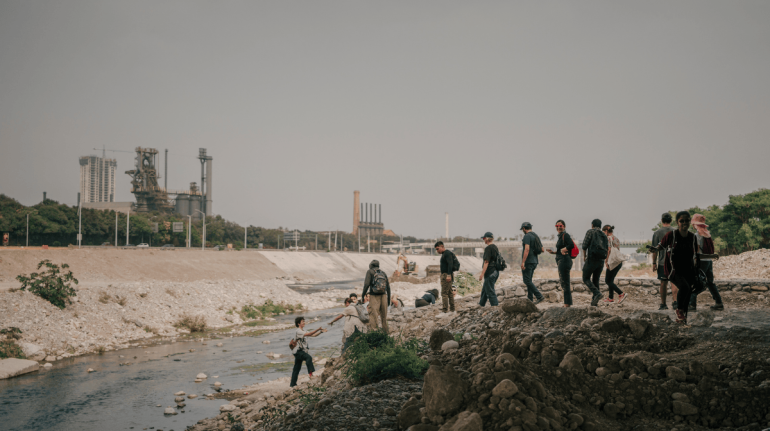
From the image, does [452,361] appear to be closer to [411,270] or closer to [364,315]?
[364,315]

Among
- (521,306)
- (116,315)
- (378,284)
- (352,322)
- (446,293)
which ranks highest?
(378,284)

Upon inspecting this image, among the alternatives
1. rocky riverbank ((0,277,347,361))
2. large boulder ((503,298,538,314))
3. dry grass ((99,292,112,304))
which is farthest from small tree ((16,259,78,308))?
large boulder ((503,298,538,314))

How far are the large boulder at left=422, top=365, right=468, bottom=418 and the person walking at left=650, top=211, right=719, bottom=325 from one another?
4.02 meters

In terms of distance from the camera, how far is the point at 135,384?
12.5 meters

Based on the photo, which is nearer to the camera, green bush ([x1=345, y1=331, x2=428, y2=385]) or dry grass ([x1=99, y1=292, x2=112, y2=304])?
green bush ([x1=345, y1=331, x2=428, y2=385])

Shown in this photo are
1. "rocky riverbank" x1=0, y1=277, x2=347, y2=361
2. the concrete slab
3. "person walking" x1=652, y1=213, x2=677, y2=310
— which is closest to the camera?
"person walking" x1=652, y1=213, x2=677, y2=310

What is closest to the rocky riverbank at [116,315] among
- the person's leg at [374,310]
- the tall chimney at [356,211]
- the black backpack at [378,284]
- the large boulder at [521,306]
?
the person's leg at [374,310]

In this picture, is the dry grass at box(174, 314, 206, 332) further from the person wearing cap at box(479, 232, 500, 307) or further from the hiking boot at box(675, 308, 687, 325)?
the hiking boot at box(675, 308, 687, 325)

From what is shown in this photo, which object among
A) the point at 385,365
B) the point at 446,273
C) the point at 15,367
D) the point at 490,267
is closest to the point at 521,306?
the point at 490,267

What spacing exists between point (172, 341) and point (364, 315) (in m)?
12.1

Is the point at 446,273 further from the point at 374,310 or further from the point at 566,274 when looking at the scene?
the point at 566,274

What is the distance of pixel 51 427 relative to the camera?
930cm

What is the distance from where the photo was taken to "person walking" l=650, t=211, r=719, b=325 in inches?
274

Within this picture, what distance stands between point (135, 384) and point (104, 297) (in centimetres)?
1213
